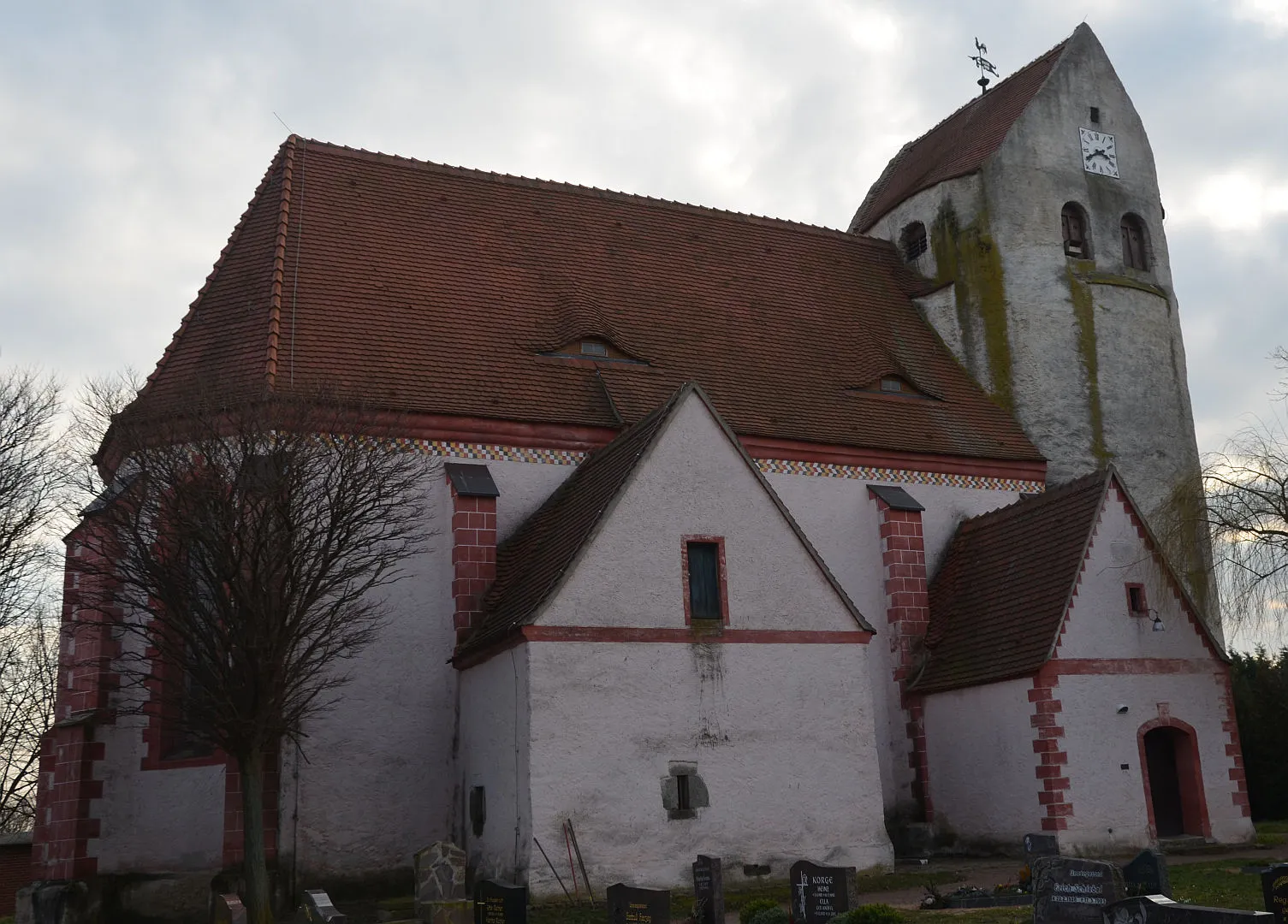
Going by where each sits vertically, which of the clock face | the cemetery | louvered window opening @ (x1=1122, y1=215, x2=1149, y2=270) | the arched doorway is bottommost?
the cemetery

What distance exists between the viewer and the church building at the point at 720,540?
16922mm

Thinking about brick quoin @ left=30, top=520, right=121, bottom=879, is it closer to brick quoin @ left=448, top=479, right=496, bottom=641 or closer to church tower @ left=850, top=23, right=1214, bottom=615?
brick quoin @ left=448, top=479, right=496, bottom=641

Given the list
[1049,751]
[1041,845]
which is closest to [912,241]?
[1049,751]

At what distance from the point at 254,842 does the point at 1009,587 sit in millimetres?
12167

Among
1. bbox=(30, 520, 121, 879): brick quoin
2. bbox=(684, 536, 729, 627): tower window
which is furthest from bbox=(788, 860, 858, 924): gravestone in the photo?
bbox=(30, 520, 121, 879): brick quoin

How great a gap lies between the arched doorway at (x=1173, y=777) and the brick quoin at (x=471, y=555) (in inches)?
399

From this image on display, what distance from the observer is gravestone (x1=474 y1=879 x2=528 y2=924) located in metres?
13.1

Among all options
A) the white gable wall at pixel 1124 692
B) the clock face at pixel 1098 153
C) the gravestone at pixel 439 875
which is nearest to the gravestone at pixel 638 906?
the gravestone at pixel 439 875

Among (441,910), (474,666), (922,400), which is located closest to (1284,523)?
(922,400)

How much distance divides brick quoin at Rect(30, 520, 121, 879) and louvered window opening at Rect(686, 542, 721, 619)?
24.1 ft

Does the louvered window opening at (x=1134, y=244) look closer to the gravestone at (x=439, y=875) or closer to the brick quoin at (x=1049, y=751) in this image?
the brick quoin at (x=1049, y=751)

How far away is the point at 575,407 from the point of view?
2086 cm

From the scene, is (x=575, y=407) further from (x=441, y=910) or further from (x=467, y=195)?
(x=441, y=910)

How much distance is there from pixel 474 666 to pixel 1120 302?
1607cm
